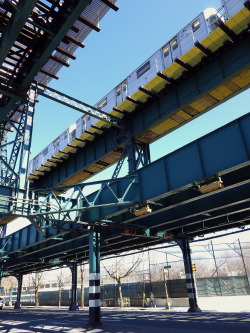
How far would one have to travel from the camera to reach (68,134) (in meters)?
27.1

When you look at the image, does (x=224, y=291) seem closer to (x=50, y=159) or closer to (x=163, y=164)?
(x=50, y=159)

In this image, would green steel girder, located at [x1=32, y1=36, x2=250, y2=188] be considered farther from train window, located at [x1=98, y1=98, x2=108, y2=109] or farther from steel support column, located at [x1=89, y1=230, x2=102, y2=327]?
steel support column, located at [x1=89, y1=230, x2=102, y2=327]

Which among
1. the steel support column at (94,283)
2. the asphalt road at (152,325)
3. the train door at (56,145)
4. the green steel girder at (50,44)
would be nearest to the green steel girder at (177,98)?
the train door at (56,145)

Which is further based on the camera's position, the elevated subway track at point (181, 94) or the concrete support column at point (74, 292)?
the concrete support column at point (74, 292)

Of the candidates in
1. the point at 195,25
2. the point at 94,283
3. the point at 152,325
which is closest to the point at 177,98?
the point at 195,25

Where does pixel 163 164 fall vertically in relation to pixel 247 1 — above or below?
below

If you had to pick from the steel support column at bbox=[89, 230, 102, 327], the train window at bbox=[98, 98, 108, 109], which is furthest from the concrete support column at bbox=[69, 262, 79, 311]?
the train window at bbox=[98, 98, 108, 109]

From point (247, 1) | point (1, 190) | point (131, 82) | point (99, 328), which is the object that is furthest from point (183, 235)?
point (247, 1)

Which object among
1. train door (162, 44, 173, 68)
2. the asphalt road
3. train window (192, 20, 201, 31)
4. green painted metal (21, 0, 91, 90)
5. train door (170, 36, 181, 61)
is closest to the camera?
green painted metal (21, 0, 91, 90)

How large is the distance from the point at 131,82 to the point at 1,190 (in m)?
12.4

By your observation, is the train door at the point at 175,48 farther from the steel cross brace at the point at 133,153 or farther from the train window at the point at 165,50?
the steel cross brace at the point at 133,153

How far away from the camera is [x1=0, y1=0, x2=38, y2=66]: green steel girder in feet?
37.0

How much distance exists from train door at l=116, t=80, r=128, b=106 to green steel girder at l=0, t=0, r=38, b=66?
32.3 ft

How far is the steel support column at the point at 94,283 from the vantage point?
16.9m
